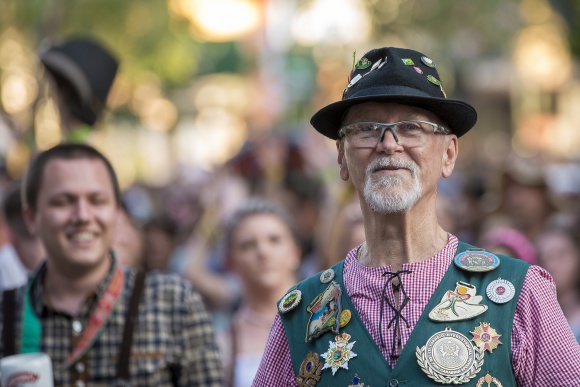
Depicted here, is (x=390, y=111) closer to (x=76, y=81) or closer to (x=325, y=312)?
(x=325, y=312)

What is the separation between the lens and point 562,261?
731 centimetres

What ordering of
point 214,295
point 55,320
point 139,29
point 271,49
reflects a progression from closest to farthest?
point 55,320
point 214,295
point 271,49
point 139,29

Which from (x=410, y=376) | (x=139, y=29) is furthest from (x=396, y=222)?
(x=139, y=29)

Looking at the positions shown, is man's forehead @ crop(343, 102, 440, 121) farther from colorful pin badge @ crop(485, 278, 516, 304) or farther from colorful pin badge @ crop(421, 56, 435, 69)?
colorful pin badge @ crop(485, 278, 516, 304)

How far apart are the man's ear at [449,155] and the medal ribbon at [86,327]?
1.89m

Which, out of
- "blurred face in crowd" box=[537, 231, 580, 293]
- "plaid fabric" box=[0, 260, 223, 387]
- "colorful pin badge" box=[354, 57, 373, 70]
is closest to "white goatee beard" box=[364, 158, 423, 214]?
"colorful pin badge" box=[354, 57, 373, 70]

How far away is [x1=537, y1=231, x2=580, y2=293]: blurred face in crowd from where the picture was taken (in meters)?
7.27

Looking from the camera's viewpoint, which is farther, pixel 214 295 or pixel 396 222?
pixel 214 295

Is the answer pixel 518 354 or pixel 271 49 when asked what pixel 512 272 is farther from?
pixel 271 49

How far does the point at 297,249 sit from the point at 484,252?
3263 millimetres

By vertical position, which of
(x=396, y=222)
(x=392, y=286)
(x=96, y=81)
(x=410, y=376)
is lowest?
(x=410, y=376)

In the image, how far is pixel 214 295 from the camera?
8023 mm

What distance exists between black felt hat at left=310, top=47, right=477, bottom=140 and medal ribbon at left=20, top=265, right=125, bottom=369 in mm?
1649

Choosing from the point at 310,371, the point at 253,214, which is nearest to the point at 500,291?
the point at 310,371
